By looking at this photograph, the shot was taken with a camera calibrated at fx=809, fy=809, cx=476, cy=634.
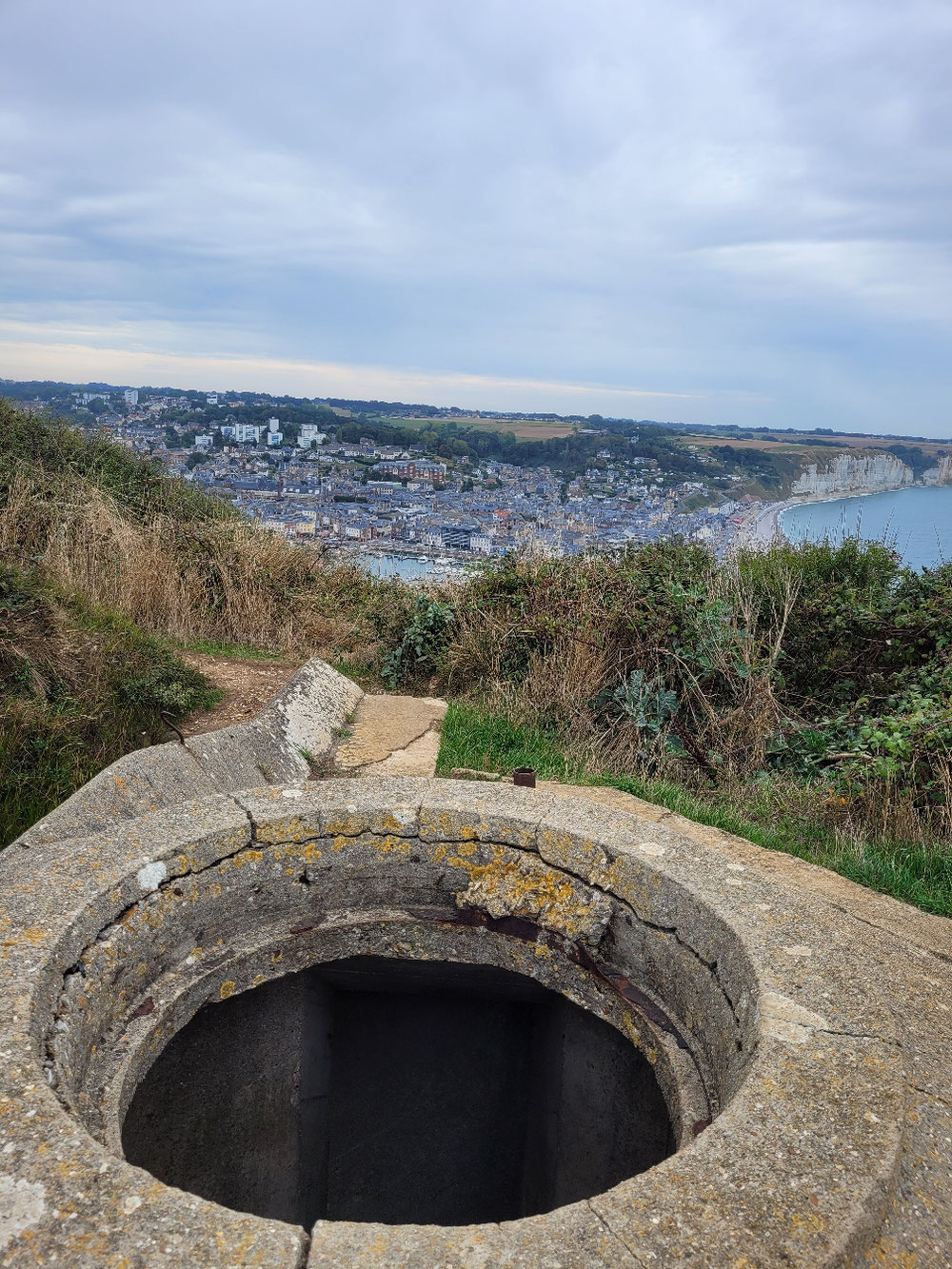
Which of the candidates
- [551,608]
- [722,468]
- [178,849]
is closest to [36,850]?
[178,849]

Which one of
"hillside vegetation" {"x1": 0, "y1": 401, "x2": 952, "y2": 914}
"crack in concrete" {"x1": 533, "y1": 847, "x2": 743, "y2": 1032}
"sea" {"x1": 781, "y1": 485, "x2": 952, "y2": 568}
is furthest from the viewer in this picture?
"sea" {"x1": 781, "y1": 485, "x2": 952, "y2": 568}

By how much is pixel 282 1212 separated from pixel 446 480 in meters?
11.3

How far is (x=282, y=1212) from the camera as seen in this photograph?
3.28 m

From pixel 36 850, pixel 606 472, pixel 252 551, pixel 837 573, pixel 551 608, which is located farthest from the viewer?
pixel 606 472

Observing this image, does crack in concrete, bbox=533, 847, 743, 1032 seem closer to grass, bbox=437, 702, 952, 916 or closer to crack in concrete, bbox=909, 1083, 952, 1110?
crack in concrete, bbox=909, 1083, 952, 1110

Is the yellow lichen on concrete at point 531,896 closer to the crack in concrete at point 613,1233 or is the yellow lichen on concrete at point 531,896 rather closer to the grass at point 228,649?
the crack in concrete at point 613,1233

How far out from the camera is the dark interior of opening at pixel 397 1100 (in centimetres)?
279

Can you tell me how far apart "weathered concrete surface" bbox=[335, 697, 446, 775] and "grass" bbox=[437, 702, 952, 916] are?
79mm

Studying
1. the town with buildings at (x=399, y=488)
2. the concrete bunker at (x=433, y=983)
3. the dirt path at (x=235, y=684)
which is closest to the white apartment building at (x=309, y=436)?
the town with buildings at (x=399, y=488)

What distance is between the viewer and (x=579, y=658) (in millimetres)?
5309

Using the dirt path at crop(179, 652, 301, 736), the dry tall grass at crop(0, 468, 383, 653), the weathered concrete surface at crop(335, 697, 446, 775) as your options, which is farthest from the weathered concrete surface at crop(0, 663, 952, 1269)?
the dry tall grass at crop(0, 468, 383, 653)

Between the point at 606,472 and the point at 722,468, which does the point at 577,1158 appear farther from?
the point at 722,468

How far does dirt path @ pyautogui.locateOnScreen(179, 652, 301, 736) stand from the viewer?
4465 mm

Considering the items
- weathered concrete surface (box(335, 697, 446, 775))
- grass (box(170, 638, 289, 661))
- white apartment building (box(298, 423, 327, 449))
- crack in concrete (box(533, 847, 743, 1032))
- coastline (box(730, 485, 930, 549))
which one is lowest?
grass (box(170, 638, 289, 661))
